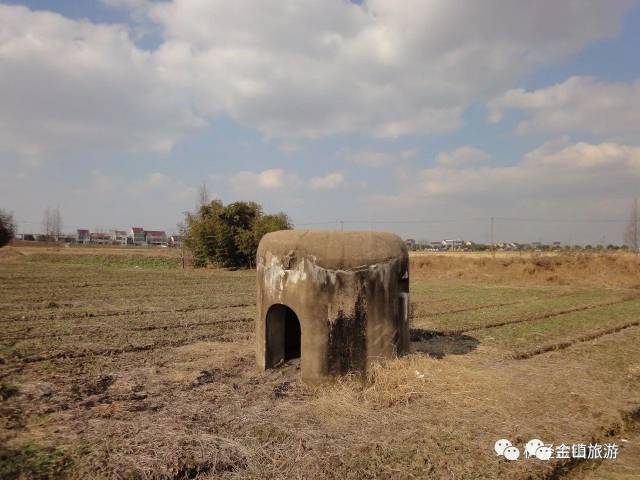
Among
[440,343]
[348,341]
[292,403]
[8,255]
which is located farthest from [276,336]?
[8,255]

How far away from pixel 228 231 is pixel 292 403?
101 feet

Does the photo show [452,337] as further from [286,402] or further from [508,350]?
[286,402]

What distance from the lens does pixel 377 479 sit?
4.22 m

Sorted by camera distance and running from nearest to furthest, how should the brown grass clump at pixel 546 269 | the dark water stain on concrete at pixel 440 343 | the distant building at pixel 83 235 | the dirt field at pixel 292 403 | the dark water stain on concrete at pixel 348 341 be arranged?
the dirt field at pixel 292 403 → the dark water stain on concrete at pixel 348 341 → the dark water stain on concrete at pixel 440 343 → the brown grass clump at pixel 546 269 → the distant building at pixel 83 235

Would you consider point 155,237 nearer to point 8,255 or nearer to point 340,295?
point 8,255

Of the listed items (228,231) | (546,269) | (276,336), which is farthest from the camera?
(228,231)

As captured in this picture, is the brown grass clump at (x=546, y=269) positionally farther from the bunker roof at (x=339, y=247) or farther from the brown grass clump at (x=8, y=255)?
the brown grass clump at (x=8, y=255)

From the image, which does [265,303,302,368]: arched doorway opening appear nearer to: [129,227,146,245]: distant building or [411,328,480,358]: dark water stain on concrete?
[411,328,480,358]: dark water stain on concrete

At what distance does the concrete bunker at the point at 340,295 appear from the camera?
21.5 feet

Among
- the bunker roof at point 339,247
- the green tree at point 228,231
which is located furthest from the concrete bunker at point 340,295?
the green tree at point 228,231

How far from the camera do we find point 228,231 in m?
36.0

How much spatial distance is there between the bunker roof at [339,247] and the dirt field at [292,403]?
1.62 meters

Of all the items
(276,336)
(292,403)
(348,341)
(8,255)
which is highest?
(8,255)

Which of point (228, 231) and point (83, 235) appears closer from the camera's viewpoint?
point (228, 231)
